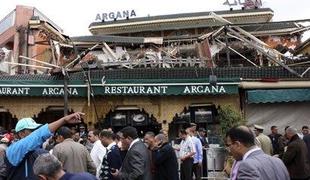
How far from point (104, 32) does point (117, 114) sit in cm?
1574

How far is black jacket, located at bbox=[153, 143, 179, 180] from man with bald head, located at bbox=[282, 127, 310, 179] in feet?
6.79

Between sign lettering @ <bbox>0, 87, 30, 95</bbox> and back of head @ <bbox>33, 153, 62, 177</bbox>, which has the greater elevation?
sign lettering @ <bbox>0, 87, 30, 95</bbox>

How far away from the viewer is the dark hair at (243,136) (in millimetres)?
4039

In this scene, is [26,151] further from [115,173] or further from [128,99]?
[128,99]

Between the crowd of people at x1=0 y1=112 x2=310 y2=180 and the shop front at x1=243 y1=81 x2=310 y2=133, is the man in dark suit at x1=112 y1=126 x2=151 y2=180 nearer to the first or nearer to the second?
the crowd of people at x1=0 y1=112 x2=310 y2=180

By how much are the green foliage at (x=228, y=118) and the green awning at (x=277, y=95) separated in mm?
764

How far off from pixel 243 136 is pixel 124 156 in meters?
3.85

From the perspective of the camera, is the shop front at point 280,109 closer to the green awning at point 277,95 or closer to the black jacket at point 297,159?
the green awning at point 277,95

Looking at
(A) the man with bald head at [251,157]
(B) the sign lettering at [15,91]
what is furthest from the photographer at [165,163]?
(B) the sign lettering at [15,91]

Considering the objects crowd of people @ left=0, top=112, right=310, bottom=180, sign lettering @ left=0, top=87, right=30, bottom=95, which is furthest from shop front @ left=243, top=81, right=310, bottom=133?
sign lettering @ left=0, top=87, right=30, bottom=95

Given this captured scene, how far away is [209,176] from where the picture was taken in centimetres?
1520

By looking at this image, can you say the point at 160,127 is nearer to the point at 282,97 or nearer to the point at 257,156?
the point at 282,97

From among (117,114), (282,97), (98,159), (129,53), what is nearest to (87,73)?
(117,114)

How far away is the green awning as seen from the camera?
15.7 metres
